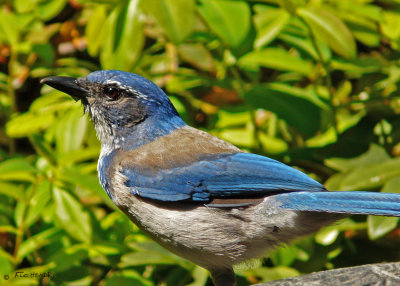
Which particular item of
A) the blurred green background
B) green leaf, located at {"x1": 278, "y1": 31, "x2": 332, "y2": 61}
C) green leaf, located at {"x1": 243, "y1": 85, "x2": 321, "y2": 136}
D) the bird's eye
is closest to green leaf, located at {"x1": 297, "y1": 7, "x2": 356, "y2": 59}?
the blurred green background

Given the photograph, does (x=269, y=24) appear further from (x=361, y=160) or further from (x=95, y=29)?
(x=95, y=29)

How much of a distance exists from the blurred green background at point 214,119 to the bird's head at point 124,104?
18 centimetres

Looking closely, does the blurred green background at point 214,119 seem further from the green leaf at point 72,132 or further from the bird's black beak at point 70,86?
the bird's black beak at point 70,86

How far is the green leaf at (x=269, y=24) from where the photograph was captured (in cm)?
419

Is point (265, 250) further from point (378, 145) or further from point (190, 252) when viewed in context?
point (378, 145)

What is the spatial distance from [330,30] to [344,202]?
1311 millimetres

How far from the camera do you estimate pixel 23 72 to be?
18.8ft

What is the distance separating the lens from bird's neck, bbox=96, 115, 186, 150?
3.94 m

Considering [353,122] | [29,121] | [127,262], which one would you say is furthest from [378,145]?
[29,121]

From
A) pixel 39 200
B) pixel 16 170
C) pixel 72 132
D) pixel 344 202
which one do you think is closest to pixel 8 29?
pixel 72 132

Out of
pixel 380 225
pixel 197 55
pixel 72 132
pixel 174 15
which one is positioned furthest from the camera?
pixel 197 55

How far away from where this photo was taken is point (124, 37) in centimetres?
404

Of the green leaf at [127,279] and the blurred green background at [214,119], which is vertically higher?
the blurred green background at [214,119]

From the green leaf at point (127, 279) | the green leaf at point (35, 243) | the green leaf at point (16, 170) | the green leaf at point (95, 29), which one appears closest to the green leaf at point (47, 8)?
the green leaf at point (95, 29)
